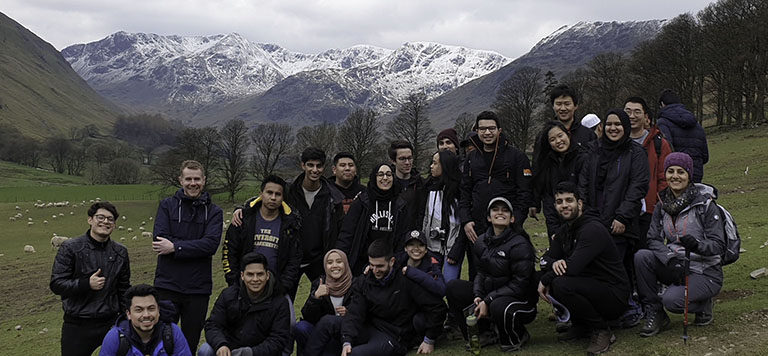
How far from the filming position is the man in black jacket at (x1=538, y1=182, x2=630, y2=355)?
5.66m

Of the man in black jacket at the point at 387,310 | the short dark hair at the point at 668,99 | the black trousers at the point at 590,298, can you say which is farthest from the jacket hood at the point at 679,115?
the man in black jacket at the point at 387,310

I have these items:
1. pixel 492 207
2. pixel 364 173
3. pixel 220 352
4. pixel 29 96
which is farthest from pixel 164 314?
pixel 29 96

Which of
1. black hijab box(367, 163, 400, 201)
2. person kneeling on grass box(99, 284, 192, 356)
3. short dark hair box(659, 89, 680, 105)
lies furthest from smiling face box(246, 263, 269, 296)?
short dark hair box(659, 89, 680, 105)

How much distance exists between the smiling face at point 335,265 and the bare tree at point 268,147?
4661 cm

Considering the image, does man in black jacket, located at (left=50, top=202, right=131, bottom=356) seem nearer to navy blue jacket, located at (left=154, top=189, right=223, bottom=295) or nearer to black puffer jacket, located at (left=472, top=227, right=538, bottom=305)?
navy blue jacket, located at (left=154, top=189, right=223, bottom=295)

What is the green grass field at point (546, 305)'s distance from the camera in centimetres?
566

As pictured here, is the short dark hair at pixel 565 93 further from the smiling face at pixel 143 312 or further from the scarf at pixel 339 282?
the smiling face at pixel 143 312

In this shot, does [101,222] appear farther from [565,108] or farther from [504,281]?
[565,108]

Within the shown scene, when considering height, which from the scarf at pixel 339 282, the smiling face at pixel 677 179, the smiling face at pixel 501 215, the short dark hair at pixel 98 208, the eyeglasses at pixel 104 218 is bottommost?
the scarf at pixel 339 282

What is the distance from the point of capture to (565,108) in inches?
278

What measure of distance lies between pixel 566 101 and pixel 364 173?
145 ft

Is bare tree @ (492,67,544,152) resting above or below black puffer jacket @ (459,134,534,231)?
above

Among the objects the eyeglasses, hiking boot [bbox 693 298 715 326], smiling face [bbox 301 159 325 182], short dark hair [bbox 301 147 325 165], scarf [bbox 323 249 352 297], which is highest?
short dark hair [bbox 301 147 325 165]

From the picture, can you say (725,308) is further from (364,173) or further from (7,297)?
(364,173)
